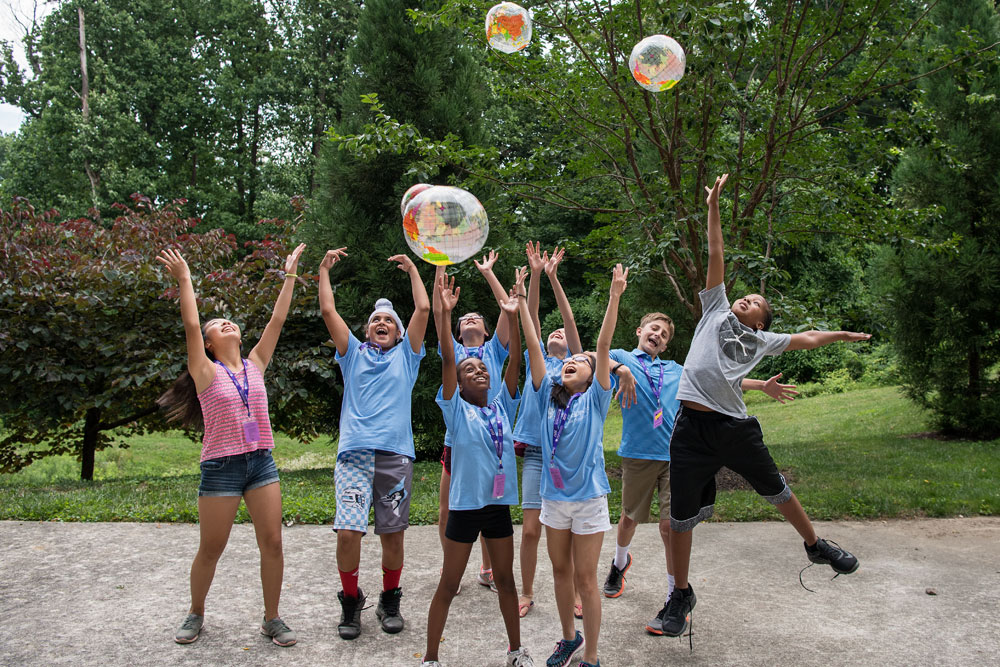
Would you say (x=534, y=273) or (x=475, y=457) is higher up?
(x=534, y=273)

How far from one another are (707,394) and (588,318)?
57.3 feet

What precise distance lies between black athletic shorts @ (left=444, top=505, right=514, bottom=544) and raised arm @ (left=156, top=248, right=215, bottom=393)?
149cm

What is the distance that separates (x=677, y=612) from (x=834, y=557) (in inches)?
A: 37.5

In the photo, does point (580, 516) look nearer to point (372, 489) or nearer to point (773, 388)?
point (372, 489)

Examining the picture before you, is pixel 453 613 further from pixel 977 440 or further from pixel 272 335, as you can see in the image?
pixel 977 440

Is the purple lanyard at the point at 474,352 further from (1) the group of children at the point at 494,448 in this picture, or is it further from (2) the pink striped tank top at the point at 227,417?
(2) the pink striped tank top at the point at 227,417

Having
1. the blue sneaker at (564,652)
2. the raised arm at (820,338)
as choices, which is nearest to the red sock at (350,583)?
→ the blue sneaker at (564,652)

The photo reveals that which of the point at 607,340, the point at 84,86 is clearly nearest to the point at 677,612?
the point at 607,340

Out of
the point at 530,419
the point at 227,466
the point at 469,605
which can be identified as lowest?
the point at 469,605

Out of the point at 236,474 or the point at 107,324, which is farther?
the point at 107,324

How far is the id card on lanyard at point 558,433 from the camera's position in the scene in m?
3.69

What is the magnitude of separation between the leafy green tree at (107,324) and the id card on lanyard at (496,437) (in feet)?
16.0

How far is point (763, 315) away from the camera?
422cm

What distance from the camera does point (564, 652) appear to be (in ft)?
11.7
